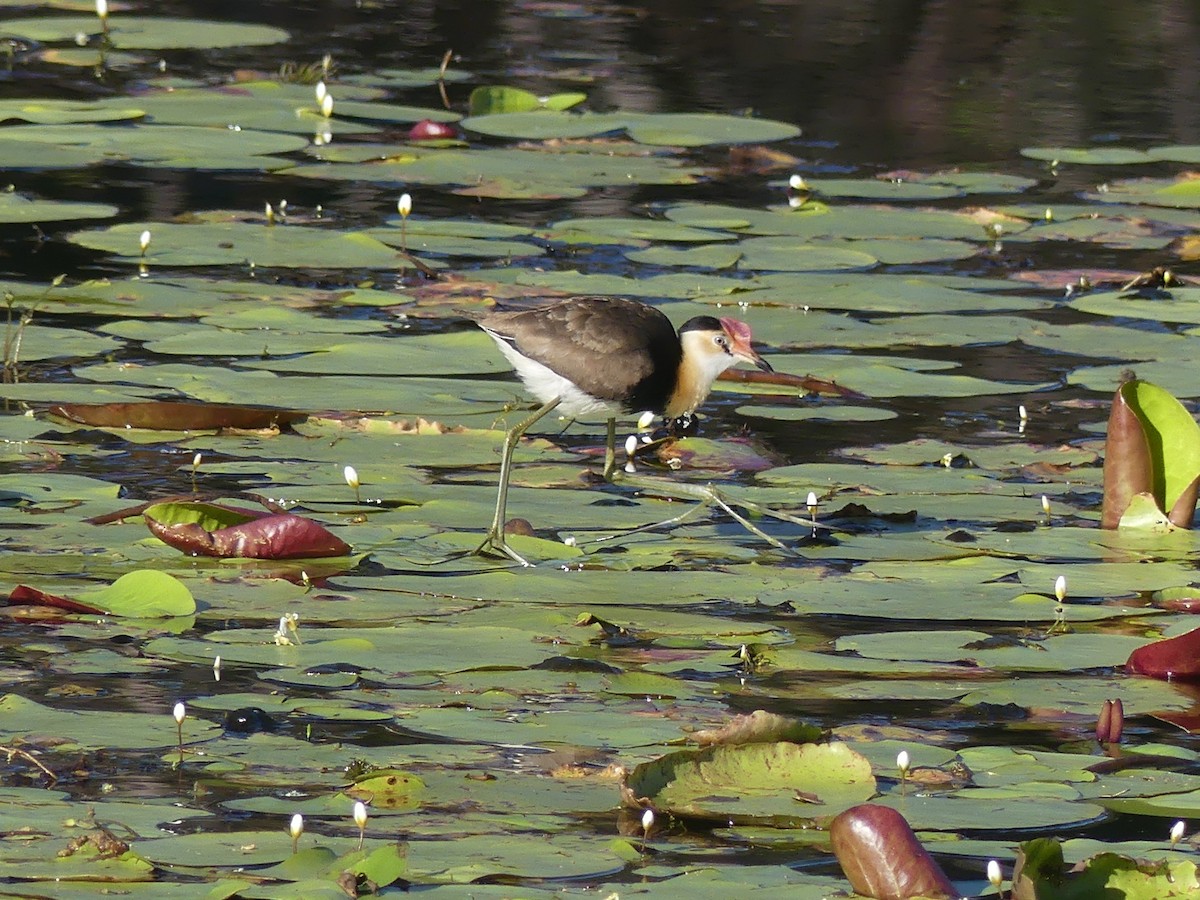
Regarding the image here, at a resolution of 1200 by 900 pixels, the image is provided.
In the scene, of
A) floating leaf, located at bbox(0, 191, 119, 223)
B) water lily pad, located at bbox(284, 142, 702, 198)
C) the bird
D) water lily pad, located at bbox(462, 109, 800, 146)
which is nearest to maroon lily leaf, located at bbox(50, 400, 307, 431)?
the bird

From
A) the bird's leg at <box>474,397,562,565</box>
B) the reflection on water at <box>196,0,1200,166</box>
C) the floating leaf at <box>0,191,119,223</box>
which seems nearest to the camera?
the bird's leg at <box>474,397,562,565</box>

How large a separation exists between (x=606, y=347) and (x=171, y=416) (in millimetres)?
1462

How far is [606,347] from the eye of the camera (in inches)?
258

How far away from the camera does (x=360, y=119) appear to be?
44.3 ft

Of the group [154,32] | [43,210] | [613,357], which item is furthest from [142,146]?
[613,357]

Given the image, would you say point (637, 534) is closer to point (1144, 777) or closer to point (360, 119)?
point (1144, 777)

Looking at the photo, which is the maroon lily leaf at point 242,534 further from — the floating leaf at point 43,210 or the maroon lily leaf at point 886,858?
the floating leaf at point 43,210

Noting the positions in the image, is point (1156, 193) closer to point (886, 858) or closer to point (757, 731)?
point (757, 731)

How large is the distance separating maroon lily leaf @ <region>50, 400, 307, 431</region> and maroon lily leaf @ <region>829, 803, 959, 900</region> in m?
3.72

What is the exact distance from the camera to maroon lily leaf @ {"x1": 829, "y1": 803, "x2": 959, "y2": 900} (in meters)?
3.63

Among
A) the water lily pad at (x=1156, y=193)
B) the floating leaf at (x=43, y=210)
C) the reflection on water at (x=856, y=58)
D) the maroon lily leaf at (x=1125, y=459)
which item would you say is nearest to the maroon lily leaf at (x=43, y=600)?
the maroon lily leaf at (x=1125, y=459)

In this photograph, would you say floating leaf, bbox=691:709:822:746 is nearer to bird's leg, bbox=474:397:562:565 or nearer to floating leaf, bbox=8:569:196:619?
floating leaf, bbox=8:569:196:619

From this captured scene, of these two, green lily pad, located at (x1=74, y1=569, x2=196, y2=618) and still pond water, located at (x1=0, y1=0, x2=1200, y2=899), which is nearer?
still pond water, located at (x1=0, y1=0, x2=1200, y2=899)

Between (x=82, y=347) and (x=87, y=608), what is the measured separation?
2895 mm
